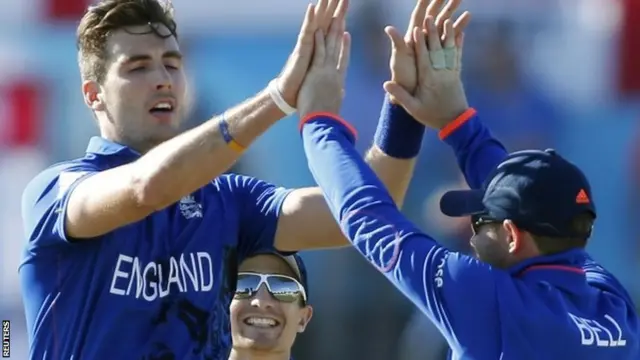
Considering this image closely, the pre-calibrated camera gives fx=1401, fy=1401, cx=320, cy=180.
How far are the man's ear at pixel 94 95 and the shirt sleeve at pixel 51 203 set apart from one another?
0.23 m

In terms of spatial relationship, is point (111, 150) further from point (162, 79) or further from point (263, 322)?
point (263, 322)

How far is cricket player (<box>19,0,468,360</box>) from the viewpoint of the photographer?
3.64 m

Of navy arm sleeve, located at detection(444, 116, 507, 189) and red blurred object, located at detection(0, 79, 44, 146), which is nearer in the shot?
navy arm sleeve, located at detection(444, 116, 507, 189)

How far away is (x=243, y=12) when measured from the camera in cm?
736

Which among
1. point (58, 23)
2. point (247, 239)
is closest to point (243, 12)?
point (58, 23)

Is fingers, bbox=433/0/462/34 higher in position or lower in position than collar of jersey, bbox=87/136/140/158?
higher

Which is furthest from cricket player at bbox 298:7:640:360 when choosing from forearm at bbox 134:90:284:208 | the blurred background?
the blurred background

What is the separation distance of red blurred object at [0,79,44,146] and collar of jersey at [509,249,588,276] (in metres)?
4.38

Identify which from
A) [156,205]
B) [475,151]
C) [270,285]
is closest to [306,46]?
[156,205]

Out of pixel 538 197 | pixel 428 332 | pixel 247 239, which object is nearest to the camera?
pixel 538 197

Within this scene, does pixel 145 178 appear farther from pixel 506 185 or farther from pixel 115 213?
pixel 506 185

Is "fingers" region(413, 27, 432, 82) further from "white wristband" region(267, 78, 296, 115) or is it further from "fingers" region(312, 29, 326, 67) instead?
"white wristband" region(267, 78, 296, 115)

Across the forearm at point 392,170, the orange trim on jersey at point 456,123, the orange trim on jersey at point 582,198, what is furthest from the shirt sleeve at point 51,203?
the orange trim on jersey at point 582,198

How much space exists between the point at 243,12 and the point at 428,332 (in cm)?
195
